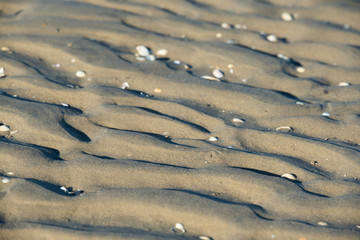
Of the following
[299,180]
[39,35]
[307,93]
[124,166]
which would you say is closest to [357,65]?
[307,93]

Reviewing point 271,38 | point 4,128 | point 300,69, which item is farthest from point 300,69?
point 4,128

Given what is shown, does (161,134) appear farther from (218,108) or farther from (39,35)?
(39,35)

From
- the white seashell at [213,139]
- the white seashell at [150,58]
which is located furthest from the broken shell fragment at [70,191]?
the white seashell at [150,58]

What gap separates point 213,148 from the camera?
8.10 ft

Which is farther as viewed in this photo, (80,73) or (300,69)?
(300,69)

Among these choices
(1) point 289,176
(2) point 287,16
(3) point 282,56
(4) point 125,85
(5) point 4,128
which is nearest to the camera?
(1) point 289,176

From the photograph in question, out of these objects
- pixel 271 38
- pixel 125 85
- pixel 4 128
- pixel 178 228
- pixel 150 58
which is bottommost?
pixel 4 128

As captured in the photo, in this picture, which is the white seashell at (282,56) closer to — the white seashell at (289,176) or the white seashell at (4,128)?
the white seashell at (289,176)

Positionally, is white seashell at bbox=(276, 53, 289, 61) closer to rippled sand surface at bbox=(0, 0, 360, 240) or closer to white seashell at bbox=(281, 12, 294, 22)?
rippled sand surface at bbox=(0, 0, 360, 240)

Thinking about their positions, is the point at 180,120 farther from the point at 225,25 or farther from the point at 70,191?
the point at 225,25

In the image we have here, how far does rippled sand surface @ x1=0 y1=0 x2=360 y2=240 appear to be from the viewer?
2.07m

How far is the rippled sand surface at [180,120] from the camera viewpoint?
2.07m

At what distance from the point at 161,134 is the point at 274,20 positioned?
176 cm

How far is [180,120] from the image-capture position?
2.71 m
